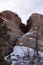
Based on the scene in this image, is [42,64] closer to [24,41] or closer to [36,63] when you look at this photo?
[36,63]

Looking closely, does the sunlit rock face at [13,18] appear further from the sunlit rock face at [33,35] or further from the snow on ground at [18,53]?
the snow on ground at [18,53]

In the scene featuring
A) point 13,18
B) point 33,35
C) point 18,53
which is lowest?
point 18,53

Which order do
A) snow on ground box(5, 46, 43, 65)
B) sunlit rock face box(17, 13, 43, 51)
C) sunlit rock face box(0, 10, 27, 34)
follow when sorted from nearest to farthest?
snow on ground box(5, 46, 43, 65) → sunlit rock face box(17, 13, 43, 51) → sunlit rock face box(0, 10, 27, 34)

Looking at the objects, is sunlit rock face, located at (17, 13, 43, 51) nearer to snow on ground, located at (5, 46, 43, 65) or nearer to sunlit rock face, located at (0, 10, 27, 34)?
snow on ground, located at (5, 46, 43, 65)

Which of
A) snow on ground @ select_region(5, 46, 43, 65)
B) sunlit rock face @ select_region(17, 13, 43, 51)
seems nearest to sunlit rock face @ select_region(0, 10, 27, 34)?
sunlit rock face @ select_region(17, 13, 43, 51)

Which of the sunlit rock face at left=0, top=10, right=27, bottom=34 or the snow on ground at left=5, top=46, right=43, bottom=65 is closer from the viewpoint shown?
the snow on ground at left=5, top=46, right=43, bottom=65

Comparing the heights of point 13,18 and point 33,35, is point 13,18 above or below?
above

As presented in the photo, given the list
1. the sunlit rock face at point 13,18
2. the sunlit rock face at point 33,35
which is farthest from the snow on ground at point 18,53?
the sunlit rock face at point 13,18

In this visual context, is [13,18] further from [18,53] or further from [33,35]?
[18,53]

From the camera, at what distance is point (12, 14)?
114 ft

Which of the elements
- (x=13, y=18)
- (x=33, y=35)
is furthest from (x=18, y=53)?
(x=13, y=18)

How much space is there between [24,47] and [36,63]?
17.7ft

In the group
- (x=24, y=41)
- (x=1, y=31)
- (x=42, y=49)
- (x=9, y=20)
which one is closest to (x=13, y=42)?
(x=24, y=41)

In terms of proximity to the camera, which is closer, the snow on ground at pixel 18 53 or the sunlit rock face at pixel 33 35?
the snow on ground at pixel 18 53
